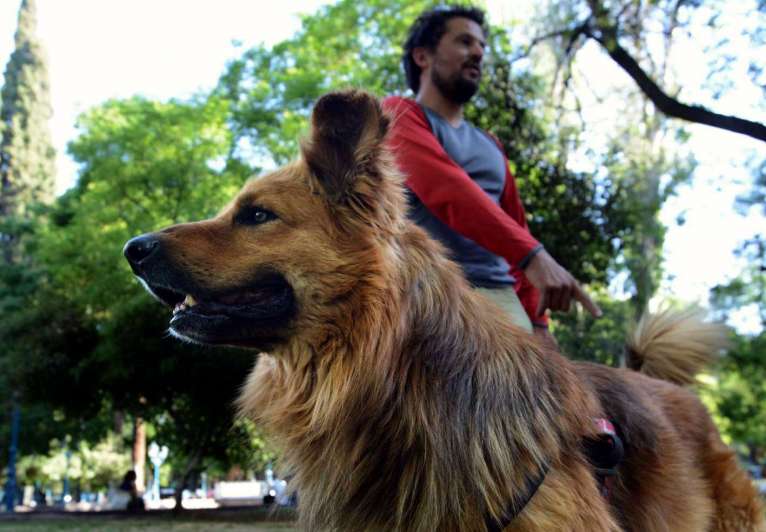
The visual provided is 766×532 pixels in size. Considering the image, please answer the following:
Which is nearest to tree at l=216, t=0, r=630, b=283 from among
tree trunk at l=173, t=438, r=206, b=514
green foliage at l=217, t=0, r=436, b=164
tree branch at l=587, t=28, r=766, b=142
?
green foliage at l=217, t=0, r=436, b=164

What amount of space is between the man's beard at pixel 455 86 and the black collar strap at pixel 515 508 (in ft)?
7.59

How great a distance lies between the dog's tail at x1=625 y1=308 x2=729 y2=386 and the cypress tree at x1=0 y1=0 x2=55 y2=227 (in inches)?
1693

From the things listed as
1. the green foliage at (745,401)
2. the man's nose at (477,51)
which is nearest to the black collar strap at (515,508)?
the man's nose at (477,51)

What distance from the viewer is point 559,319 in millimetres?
19438

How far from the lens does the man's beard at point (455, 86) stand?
4.24m

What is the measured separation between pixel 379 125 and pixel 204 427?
2299 cm

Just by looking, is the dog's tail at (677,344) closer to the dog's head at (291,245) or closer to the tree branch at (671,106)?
the dog's head at (291,245)

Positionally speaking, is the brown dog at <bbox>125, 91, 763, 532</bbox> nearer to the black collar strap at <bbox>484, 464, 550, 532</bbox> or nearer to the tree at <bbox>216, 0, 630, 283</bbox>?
the black collar strap at <bbox>484, 464, 550, 532</bbox>

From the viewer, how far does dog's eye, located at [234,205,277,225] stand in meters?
3.16

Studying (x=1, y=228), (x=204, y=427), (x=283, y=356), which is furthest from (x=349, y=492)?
(x=1, y=228)

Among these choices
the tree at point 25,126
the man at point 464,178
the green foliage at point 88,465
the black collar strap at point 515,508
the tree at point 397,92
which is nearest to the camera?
the black collar strap at point 515,508

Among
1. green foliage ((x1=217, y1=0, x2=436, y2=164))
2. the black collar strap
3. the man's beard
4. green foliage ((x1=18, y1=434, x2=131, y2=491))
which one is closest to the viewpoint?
the black collar strap

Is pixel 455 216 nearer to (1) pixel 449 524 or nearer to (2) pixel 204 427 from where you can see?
(1) pixel 449 524

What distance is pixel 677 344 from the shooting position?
451 cm
